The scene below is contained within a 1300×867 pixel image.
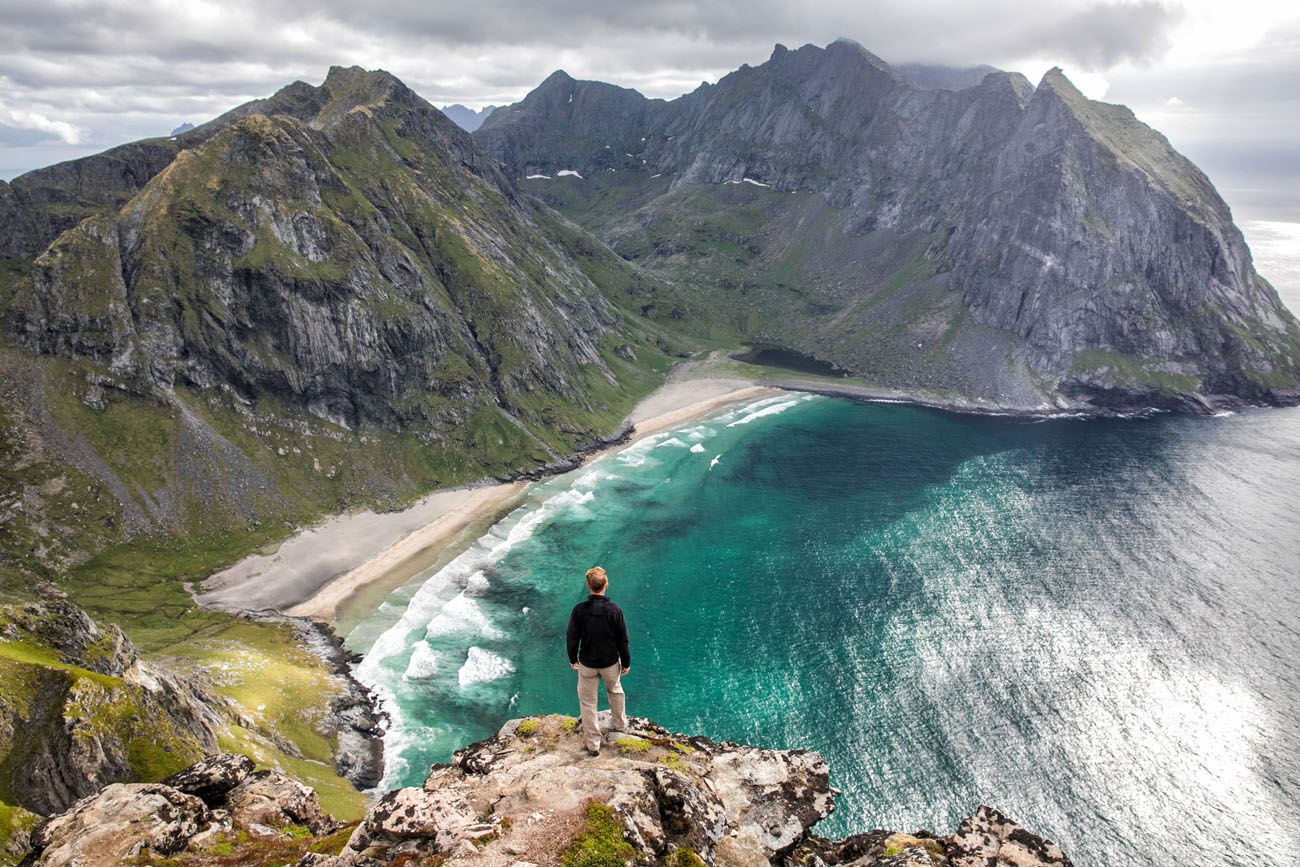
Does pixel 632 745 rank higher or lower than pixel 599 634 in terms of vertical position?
lower

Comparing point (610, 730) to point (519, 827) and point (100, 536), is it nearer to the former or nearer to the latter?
point (519, 827)

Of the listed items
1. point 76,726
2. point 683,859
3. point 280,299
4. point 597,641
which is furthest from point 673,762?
point 280,299

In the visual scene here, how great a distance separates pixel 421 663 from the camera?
91625 millimetres

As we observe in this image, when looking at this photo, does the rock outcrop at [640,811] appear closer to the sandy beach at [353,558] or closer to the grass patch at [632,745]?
the grass patch at [632,745]

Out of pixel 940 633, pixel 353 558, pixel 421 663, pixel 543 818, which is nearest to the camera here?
pixel 543 818

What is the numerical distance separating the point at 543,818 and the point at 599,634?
561 cm

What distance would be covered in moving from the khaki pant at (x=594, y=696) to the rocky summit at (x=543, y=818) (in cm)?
57

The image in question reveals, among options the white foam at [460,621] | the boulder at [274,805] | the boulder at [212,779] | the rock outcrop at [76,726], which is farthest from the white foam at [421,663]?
the boulder at [274,805]

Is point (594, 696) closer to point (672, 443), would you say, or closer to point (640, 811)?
point (640, 811)

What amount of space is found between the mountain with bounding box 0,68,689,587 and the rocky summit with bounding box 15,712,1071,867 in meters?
106

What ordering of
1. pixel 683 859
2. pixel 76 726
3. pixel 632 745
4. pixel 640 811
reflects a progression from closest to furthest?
pixel 683 859
pixel 640 811
pixel 632 745
pixel 76 726

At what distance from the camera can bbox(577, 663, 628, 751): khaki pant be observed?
24203 millimetres

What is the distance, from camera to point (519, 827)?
2098 cm

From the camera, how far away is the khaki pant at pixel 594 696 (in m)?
24.2
